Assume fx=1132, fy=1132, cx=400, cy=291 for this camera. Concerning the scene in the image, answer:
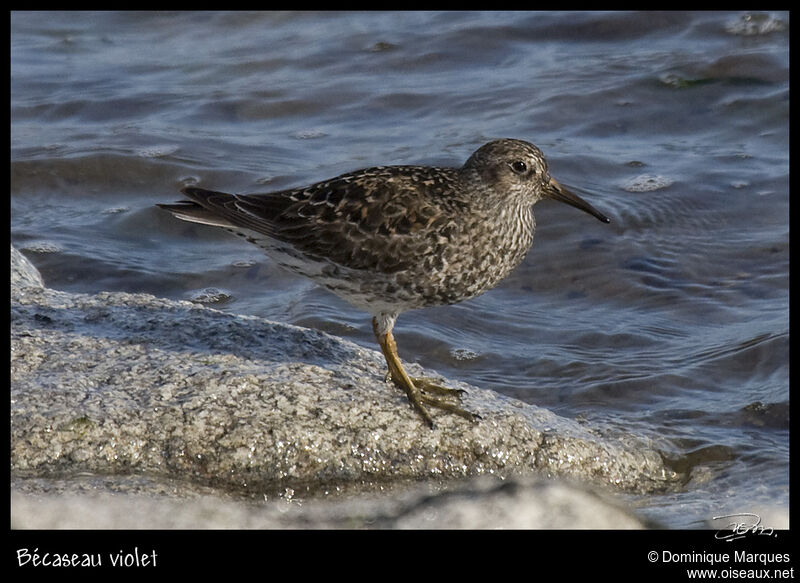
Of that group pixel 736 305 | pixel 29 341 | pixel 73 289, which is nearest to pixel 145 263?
pixel 73 289

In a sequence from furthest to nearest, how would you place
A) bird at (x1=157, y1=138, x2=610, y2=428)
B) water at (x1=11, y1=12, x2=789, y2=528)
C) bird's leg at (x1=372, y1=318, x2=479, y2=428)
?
1. water at (x1=11, y1=12, x2=789, y2=528)
2. bird at (x1=157, y1=138, x2=610, y2=428)
3. bird's leg at (x1=372, y1=318, x2=479, y2=428)

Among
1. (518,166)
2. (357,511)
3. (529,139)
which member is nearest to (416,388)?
(357,511)

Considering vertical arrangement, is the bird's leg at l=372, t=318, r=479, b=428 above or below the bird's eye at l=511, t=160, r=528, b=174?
below

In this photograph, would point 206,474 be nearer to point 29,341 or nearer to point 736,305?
point 29,341

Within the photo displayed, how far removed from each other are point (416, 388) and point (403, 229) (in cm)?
83

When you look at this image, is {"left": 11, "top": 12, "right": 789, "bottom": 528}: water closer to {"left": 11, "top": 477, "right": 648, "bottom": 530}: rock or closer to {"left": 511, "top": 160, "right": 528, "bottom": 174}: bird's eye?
{"left": 11, "top": 477, "right": 648, "bottom": 530}: rock

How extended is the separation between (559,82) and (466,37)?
1.54 m

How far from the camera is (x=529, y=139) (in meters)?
10.6
